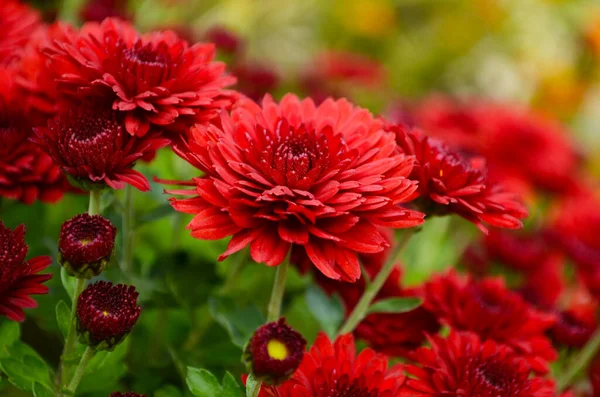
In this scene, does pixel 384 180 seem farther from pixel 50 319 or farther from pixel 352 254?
pixel 50 319

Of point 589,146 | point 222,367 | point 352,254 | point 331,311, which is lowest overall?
point 589,146

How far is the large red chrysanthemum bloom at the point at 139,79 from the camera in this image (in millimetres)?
643

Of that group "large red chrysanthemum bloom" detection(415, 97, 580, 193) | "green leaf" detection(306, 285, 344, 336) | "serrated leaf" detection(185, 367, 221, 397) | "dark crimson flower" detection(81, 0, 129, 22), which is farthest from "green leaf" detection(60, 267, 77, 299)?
"large red chrysanthemum bloom" detection(415, 97, 580, 193)

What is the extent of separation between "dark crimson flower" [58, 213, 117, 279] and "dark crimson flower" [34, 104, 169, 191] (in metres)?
0.04

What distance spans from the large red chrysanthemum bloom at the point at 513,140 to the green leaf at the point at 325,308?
87 cm

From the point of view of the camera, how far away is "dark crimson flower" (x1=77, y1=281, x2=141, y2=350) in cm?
58

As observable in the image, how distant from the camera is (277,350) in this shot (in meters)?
0.55

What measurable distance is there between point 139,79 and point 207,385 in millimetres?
307

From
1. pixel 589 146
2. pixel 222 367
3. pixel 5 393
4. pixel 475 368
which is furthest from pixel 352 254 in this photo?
pixel 589 146

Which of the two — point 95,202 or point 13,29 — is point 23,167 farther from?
point 13,29

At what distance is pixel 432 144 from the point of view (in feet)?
2.47

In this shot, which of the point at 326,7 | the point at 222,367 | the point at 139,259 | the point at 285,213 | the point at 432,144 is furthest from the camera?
the point at 326,7

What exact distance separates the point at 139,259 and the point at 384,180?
0.52m

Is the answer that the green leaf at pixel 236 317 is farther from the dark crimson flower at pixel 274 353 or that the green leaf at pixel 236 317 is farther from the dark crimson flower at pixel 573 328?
the dark crimson flower at pixel 573 328
